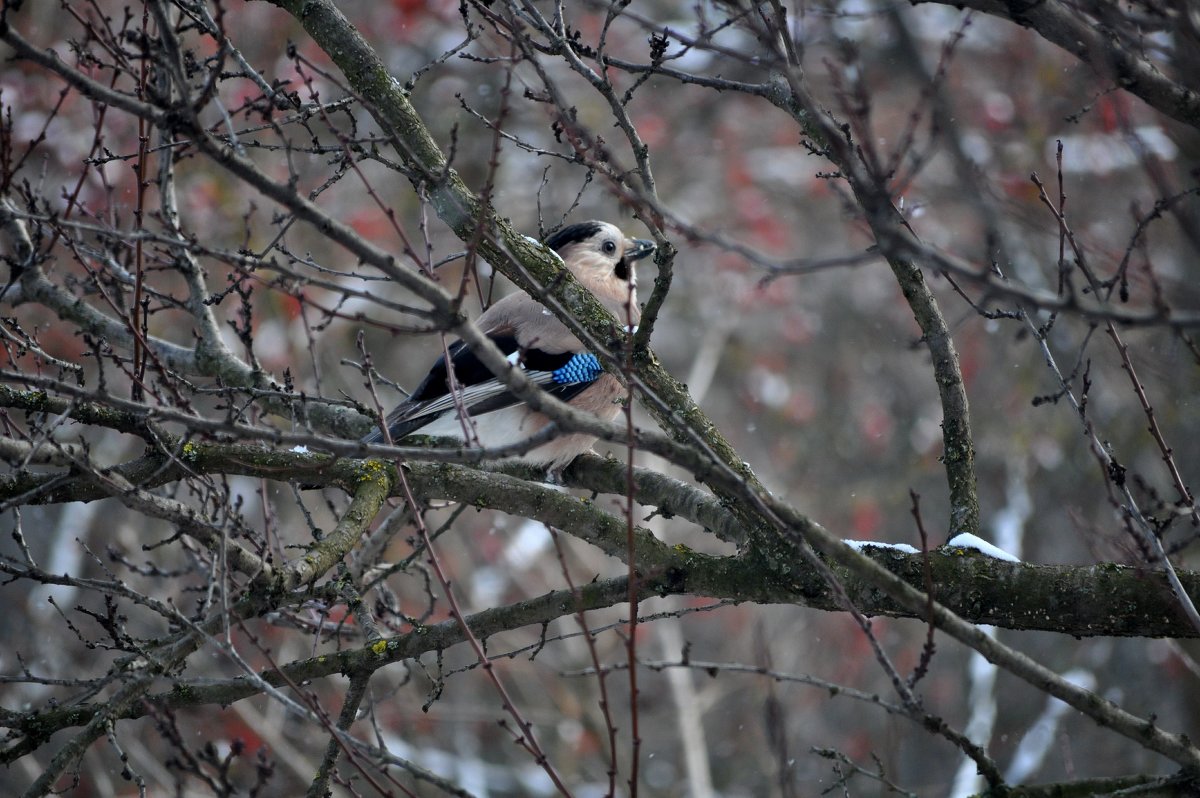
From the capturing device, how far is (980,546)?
3.18m

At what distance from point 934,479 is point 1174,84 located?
8.88 metres

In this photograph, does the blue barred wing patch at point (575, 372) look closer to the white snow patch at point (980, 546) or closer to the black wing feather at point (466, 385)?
the black wing feather at point (466, 385)

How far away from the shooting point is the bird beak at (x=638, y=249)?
237 inches

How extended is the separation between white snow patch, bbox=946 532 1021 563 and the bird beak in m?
3.09

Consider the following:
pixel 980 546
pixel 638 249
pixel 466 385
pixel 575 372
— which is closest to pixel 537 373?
pixel 575 372

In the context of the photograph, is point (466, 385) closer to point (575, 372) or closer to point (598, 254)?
point (575, 372)

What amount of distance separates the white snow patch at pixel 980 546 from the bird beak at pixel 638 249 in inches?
122

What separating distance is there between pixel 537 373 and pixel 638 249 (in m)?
1.06

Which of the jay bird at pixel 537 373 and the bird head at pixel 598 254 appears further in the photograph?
the bird head at pixel 598 254

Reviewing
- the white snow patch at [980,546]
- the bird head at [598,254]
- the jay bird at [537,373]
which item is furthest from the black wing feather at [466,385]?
the white snow patch at [980,546]

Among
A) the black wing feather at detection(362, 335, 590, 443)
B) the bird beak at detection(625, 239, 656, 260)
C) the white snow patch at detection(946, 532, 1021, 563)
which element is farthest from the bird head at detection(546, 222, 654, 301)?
the white snow patch at detection(946, 532, 1021, 563)

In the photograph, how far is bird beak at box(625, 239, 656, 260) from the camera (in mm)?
6027

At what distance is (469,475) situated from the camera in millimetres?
3732

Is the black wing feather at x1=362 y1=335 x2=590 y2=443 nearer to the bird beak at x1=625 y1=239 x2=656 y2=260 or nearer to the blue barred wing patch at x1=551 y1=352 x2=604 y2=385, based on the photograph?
the blue barred wing patch at x1=551 y1=352 x2=604 y2=385
